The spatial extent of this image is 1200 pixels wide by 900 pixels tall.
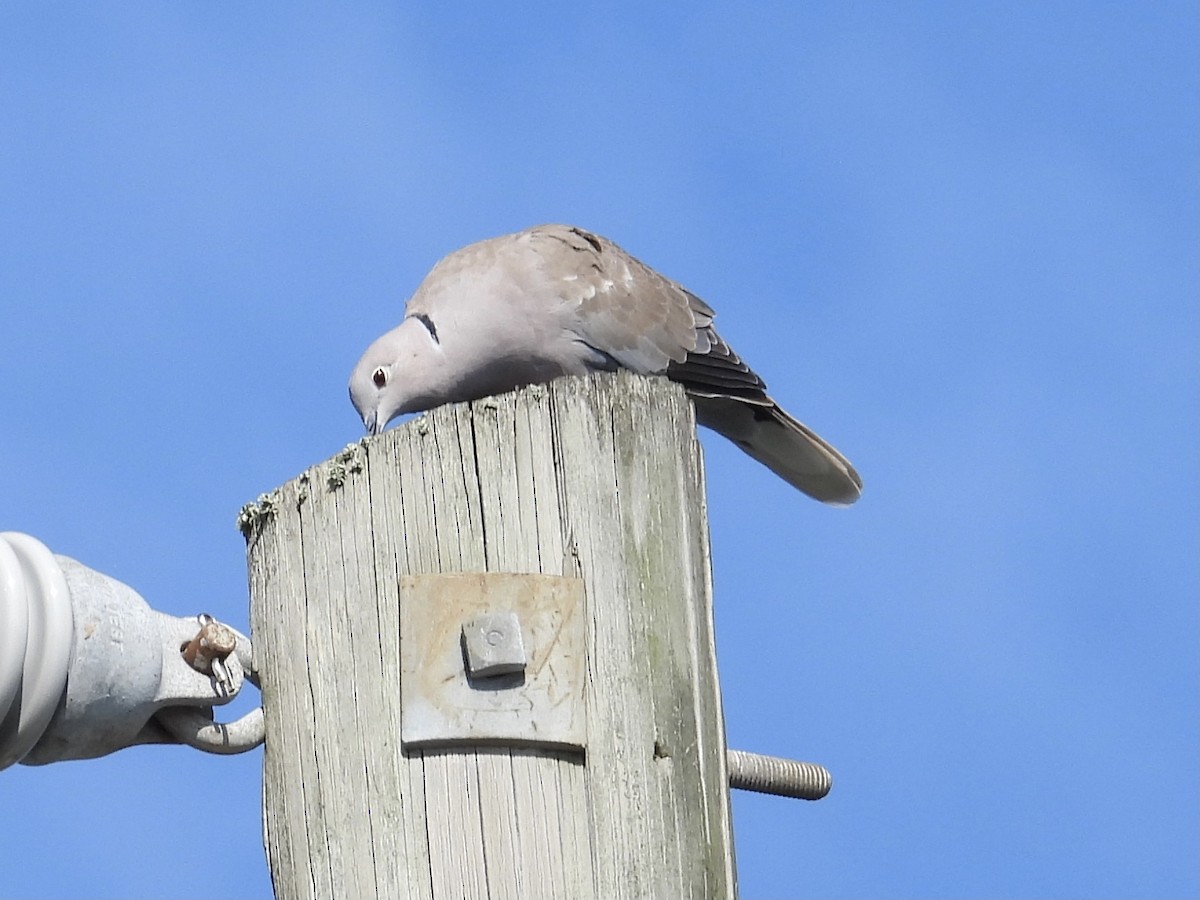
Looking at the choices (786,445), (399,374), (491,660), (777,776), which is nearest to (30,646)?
(491,660)

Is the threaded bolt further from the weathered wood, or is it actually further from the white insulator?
the white insulator

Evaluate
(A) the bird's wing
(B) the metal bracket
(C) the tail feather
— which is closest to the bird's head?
(A) the bird's wing

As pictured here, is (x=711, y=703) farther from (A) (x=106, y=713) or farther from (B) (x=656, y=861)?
(A) (x=106, y=713)

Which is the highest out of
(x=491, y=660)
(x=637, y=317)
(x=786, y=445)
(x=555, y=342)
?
(x=637, y=317)

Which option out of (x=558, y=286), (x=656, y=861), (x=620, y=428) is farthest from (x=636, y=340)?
(x=656, y=861)

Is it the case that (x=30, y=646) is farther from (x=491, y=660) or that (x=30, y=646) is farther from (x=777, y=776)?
(x=777, y=776)

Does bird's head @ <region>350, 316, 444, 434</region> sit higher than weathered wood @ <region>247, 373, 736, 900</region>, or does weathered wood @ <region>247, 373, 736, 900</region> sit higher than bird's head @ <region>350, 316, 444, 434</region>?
bird's head @ <region>350, 316, 444, 434</region>

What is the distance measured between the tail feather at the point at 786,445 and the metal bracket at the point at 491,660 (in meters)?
3.13

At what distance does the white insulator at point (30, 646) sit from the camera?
268 centimetres

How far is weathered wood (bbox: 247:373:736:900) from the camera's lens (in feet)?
8.77

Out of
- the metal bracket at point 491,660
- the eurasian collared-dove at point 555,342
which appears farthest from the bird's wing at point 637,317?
the metal bracket at point 491,660

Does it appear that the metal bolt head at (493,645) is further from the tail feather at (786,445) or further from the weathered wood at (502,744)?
the tail feather at (786,445)

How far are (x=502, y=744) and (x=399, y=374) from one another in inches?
112

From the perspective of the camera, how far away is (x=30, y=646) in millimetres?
2715
